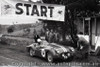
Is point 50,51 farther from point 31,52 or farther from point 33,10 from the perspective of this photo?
point 33,10

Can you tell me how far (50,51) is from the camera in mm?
5445

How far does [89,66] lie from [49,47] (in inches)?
62.0

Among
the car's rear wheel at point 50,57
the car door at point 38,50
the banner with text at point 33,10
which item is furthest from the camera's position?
the car door at point 38,50

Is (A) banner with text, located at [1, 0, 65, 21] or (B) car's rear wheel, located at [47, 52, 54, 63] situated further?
(B) car's rear wheel, located at [47, 52, 54, 63]

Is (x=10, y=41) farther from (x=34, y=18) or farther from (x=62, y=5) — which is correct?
(x=62, y=5)

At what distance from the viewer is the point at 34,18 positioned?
18.5 ft

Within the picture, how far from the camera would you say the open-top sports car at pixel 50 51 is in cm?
544

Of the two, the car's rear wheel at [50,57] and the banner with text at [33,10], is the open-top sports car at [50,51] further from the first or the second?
the banner with text at [33,10]

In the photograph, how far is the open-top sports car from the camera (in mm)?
5439

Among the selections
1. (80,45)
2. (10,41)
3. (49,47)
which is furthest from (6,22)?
(80,45)

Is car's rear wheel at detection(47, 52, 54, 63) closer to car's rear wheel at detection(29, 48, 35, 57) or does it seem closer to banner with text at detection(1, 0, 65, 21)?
car's rear wheel at detection(29, 48, 35, 57)

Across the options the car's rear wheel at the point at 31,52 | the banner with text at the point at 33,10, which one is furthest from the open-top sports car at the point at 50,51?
the banner with text at the point at 33,10

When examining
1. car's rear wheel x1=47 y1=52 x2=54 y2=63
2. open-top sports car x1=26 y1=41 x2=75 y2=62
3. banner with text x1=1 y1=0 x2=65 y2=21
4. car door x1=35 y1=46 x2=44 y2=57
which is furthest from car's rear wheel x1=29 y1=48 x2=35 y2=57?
banner with text x1=1 y1=0 x2=65 y2=21

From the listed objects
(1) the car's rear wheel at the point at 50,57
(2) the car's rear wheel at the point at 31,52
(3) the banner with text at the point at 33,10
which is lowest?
(1) the car's rear wheel at the point at 50,57
